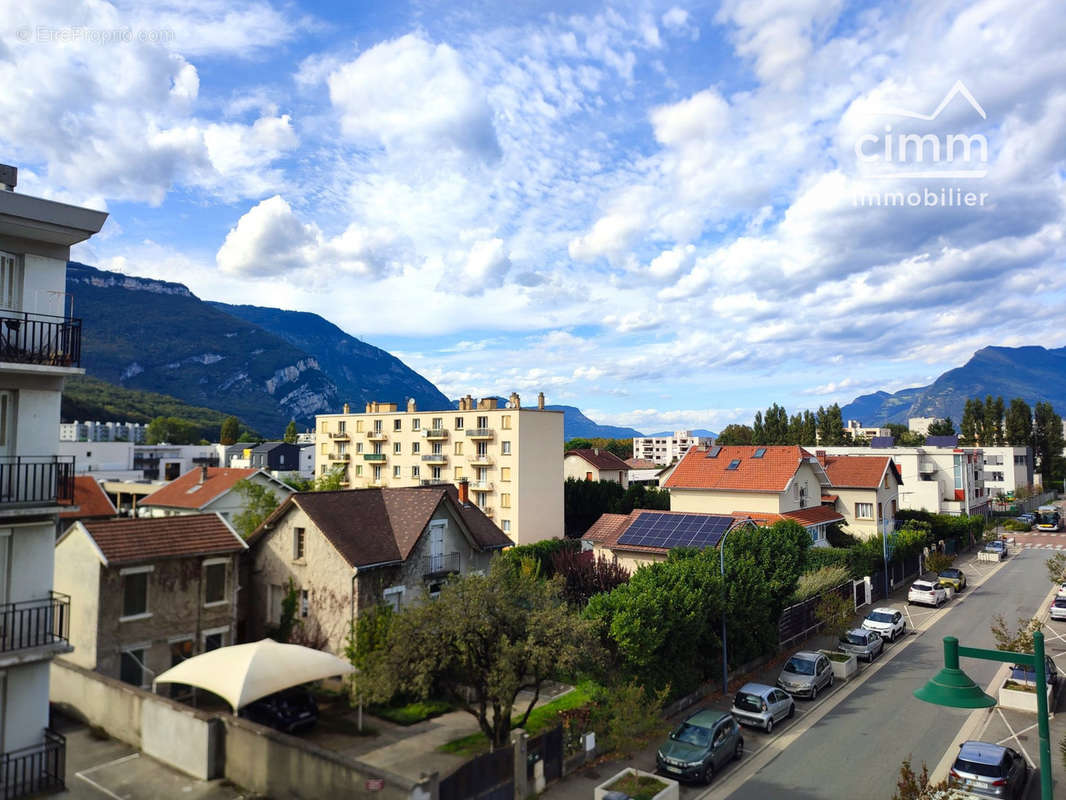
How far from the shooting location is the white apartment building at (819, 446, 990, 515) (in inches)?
2997

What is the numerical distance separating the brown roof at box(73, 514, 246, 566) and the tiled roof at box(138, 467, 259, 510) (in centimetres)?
1929

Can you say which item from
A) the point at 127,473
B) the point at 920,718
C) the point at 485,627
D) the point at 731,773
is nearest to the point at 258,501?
the point at 485,627

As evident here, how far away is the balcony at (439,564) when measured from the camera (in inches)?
1144

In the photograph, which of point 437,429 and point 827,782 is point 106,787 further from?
point 437,429

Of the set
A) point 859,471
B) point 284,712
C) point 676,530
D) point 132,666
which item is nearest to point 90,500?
point 132,666

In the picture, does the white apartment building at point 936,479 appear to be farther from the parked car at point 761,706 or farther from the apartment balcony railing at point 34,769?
the apartment balcony railing at point 34,769

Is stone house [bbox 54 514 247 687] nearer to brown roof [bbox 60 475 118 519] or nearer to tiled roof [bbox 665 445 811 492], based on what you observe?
brown roof [bbox 60 475 118 519]

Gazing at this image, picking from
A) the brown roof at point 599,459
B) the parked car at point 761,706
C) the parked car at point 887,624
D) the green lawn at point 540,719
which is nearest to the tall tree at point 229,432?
the brown roof at point 599,459

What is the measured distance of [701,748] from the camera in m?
19.1

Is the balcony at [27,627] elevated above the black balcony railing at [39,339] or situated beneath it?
situated beneath

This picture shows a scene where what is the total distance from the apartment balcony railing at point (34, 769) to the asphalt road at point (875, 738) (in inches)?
697

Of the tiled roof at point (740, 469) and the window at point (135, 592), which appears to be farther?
the tiled roof at point (740, 469)

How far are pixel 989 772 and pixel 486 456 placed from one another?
5372 centimetres

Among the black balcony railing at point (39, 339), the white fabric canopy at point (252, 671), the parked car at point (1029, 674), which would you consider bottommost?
the parked car at point (1029, 674)
